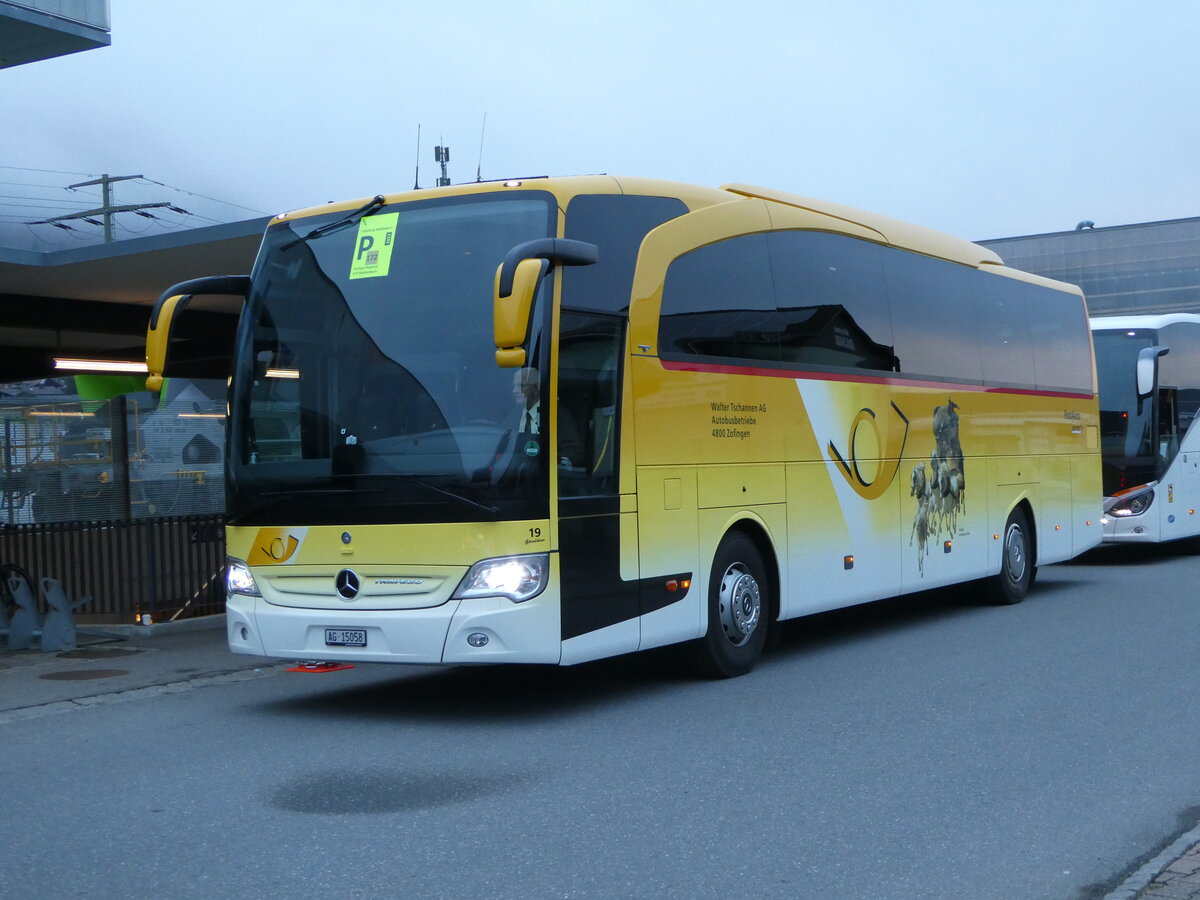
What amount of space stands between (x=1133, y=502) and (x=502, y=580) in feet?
45.8

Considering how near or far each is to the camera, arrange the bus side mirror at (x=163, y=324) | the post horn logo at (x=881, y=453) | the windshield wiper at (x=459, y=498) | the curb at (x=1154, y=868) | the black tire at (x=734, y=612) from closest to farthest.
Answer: the curb at (x=1154, y=868) < the windshield wiper at (x=459, y=498) < the bus side mirror at (x=163, y=324) < the black tire at (x=734, y=612) < the post horn logo at (x=881, y=453)

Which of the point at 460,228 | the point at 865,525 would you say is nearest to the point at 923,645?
the point at 865,525

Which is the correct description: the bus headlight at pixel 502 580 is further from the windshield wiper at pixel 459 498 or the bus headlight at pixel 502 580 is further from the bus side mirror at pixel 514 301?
the bus side mirror at pixel 514 301

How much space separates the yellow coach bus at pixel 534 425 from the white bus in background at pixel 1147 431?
9.57m

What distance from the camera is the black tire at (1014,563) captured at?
1474 cm

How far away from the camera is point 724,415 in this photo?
32.4 ft

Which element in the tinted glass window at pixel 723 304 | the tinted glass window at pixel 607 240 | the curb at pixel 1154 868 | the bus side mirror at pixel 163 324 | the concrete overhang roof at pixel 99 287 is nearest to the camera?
the curb at pixel 1154 868

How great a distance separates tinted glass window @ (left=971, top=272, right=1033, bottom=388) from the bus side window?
6.81 meters

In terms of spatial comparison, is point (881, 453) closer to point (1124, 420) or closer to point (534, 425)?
point (534, 425)

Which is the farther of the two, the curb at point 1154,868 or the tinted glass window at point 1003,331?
the tinted glass window at point 1003,331

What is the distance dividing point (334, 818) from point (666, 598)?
351cm

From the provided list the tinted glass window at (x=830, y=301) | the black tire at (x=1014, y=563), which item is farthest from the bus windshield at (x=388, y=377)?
the black tire at (x=1014, y=563)

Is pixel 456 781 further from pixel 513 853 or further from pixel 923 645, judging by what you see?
pixel 923 645

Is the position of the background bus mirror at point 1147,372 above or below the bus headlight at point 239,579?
above
